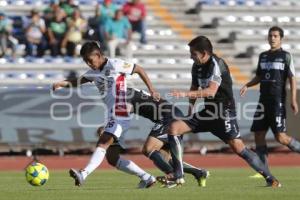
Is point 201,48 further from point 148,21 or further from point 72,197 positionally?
point 148,21

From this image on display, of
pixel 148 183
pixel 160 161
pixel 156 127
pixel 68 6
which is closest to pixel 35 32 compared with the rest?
pixel 68 6

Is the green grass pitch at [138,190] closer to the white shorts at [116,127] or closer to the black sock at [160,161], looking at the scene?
the black sock at [160,161]

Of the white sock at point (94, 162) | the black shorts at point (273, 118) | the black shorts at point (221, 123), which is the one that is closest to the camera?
the white sock at point (94, 162)

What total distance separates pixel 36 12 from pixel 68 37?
3.61 feet

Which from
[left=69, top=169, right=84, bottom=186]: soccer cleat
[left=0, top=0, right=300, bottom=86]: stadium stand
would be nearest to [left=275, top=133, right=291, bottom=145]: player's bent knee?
[left=69, top=169, right=84, bottom=186]: soccer cleat

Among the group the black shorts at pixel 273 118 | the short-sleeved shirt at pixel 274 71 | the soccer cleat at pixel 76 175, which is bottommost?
the soccer cleat at pixel 76 175

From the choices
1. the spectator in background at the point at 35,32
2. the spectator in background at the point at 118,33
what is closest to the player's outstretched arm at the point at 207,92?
the spectator in background at the point at 118,33

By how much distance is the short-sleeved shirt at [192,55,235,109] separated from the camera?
1247 cm

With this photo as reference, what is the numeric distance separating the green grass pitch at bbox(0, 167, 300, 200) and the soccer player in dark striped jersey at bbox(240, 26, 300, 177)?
2.33ft

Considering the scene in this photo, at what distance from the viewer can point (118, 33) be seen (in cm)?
2689

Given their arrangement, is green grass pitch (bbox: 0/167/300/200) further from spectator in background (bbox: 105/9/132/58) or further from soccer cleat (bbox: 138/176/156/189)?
spectator in background (bbox: 105/9/132/58)

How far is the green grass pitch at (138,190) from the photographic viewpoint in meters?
11.3

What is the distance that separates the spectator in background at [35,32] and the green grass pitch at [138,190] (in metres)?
10.4

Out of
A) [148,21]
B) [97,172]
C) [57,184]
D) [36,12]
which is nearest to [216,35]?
[148,21]
